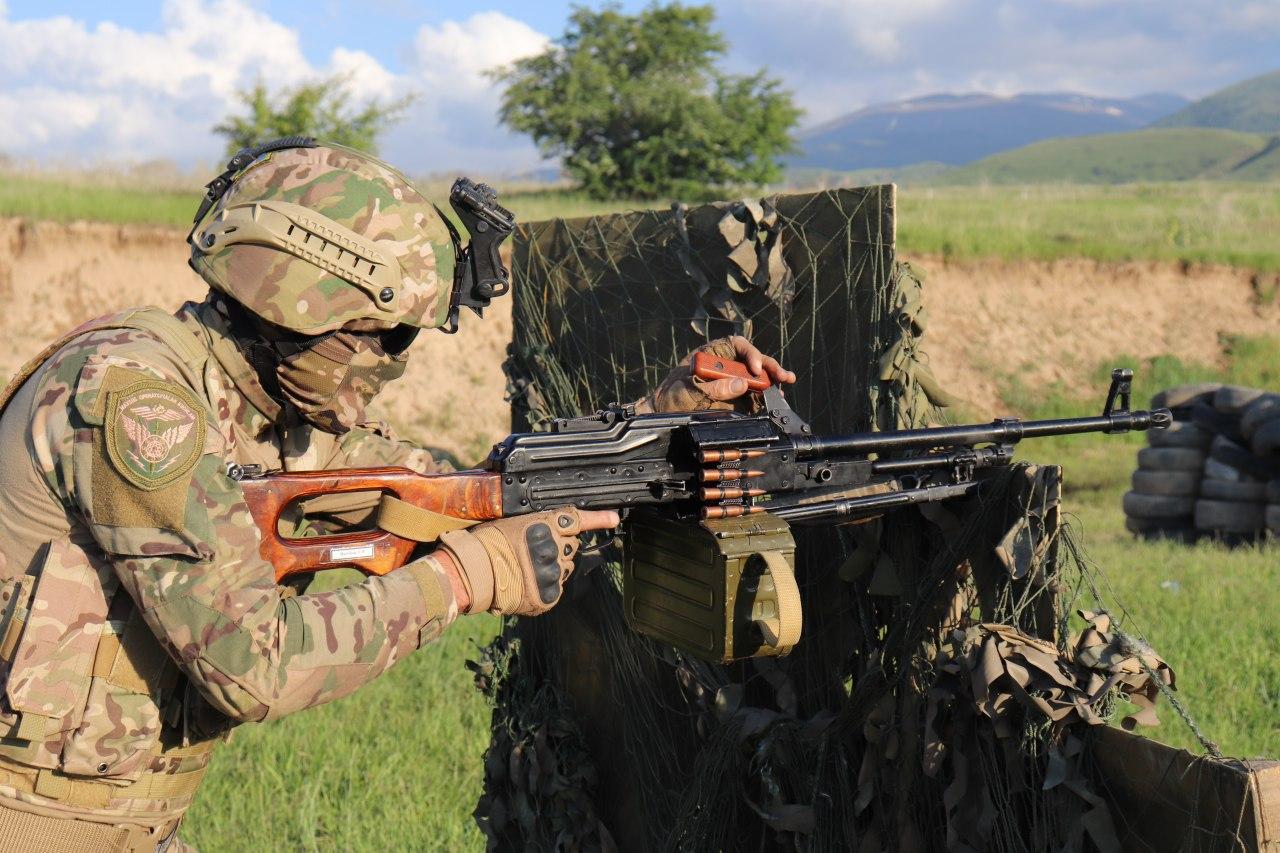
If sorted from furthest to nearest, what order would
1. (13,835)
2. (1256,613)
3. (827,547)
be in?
(1256,613)
(827,547)
(13,835)

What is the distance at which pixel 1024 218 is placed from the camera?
24234mm

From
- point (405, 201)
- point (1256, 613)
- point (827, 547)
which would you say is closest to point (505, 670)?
point (827, 547)

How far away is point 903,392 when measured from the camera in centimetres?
316

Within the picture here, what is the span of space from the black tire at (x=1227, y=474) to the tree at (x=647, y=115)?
828 inches

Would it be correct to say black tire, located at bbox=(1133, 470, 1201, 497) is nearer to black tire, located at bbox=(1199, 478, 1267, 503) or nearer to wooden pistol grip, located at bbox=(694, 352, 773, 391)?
black tire, located at bbox=(1199, 478, 1267, 503)

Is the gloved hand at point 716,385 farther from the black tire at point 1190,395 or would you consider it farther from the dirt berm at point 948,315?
the dirt berm at point 948,315

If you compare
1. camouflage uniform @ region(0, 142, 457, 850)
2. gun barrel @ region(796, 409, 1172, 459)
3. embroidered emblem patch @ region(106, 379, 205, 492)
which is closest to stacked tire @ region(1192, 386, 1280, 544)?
gun barrel @ region(796, 409, 1172, 459)

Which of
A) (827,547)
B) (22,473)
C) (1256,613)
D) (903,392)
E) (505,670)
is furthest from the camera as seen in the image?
(1256,613)

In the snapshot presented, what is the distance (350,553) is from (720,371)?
44.2 inches

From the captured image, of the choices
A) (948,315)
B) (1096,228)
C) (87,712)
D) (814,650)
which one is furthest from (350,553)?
(1096,228)

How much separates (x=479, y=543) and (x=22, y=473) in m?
0.96

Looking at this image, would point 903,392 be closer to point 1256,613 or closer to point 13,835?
point 13,835

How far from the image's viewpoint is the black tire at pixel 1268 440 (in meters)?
10.0

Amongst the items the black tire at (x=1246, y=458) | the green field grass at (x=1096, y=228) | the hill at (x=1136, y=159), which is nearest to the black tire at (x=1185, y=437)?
the black tire at (x=1246, y=458)
